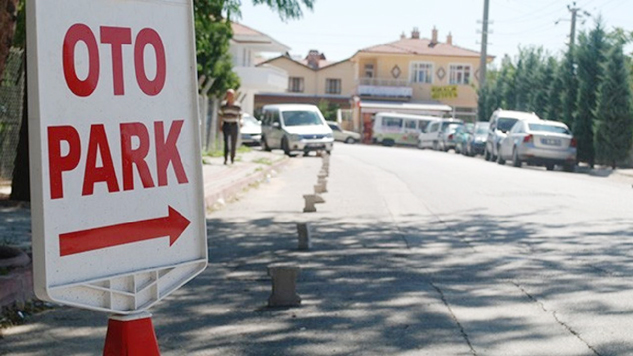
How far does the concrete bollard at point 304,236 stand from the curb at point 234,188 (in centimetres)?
174

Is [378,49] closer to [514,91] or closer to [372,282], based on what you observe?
[514,91]

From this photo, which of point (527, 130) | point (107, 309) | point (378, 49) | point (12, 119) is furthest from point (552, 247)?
point (378, 49)

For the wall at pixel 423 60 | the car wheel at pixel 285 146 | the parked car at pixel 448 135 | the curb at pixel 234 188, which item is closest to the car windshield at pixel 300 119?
the car wheel at pixel 285 146

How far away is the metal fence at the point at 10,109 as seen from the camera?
15711 millimetres

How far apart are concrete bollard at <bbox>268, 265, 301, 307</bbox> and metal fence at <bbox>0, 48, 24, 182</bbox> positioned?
9.53 metres

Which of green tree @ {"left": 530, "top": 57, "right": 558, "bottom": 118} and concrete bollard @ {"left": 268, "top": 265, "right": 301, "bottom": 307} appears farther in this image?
green tree @ {"left": 530, "top": 57, "right": 558, "bottom": 118}

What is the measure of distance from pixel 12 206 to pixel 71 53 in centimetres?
963

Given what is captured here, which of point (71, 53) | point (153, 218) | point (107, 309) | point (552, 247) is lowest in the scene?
point (552, 247)

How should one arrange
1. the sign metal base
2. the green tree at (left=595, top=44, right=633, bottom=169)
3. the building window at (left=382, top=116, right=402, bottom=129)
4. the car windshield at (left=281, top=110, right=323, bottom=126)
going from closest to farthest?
1. the sign metal base
2. the green tree at (left=595, top=44, right=633, bottom=169)
3. the car windshield at (left=281, top=110, right=323, bottom=126)
4. the building window at (left=382, top=116, right=402, bottom=129)

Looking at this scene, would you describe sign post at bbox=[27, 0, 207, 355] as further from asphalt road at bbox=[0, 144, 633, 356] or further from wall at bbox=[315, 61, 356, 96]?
wall at bbox=[315, 61, 356, 96]

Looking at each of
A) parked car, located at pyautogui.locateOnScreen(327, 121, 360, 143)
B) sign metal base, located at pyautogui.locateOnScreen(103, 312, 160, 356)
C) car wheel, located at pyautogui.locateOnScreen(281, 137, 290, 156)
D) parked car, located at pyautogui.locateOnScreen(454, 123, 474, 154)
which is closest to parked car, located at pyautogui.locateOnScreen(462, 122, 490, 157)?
parked car, located at pyautogui.locateOnScreen(454, 123, 474, 154)

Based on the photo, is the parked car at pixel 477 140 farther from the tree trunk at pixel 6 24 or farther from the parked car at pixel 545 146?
the tree trunk at pixel 6 24

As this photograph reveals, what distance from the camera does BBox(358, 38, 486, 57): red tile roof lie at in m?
88.5

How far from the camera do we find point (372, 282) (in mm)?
8391
